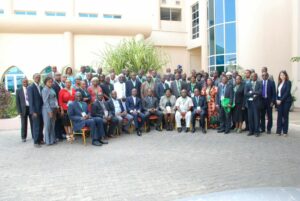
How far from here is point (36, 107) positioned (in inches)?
322

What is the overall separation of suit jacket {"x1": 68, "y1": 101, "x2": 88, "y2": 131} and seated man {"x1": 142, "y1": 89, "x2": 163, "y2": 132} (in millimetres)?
2423

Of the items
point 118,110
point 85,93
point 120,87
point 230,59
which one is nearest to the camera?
point 85,93

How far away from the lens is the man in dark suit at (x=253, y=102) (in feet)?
29.7

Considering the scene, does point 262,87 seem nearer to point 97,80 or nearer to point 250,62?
point 97,80

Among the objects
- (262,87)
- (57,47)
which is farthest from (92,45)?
(262,87)

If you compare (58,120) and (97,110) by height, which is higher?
(97,110)

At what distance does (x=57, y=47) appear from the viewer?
70.5ft

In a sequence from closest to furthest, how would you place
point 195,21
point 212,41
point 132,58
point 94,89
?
point 94,89 → point 132,58 → point 212,41 → point 195,21

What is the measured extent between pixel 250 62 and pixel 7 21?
50.3 feet

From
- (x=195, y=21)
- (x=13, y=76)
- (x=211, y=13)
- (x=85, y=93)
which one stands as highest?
(x=195, y=21)

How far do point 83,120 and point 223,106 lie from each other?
166 inches

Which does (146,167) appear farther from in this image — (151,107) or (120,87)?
(120,87)

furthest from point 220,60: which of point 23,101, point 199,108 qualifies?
point 23,101

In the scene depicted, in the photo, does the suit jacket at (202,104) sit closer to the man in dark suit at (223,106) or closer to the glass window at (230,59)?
the man in dark suit at (223,106)
